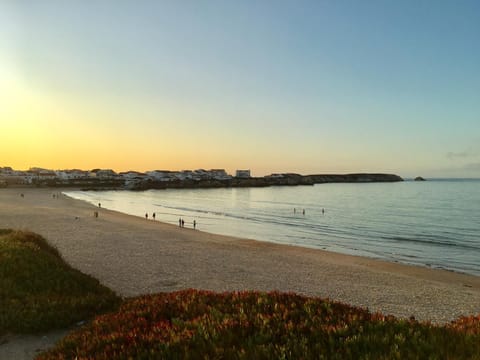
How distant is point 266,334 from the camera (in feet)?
15.0

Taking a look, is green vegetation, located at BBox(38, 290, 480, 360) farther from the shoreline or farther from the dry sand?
the shoreline

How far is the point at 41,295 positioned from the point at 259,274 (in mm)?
10962

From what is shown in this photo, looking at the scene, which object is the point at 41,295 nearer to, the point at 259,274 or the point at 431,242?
the point at 259,274

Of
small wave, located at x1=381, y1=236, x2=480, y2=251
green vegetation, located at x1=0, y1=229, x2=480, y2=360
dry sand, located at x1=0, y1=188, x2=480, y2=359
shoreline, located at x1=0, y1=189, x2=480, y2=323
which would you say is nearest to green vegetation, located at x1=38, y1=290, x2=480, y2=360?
green vegetation, located at x1=0, y1=229, x2=480, y2=360

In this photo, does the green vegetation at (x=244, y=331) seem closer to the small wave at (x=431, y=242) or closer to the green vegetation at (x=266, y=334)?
the green vegetation at (x=266, y=334)

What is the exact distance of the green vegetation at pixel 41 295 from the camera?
291 inches

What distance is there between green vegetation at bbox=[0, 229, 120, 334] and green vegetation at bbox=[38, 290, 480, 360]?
79.8 inches

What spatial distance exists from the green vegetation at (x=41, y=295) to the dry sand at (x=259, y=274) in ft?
1.53

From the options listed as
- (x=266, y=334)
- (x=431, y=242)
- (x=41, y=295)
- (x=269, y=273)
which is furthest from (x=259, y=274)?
(x=431, y=242)

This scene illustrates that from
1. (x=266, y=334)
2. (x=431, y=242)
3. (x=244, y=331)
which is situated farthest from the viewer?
(x=431, y=242)

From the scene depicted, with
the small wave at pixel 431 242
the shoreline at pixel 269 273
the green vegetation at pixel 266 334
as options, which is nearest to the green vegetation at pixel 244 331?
the green vegetation at pixel 266 334

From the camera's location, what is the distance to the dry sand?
13.5 metres

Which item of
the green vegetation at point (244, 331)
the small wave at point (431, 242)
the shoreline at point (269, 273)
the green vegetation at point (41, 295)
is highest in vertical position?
the green vegetation at point (244, 331)

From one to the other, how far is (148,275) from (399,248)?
22461 mm
